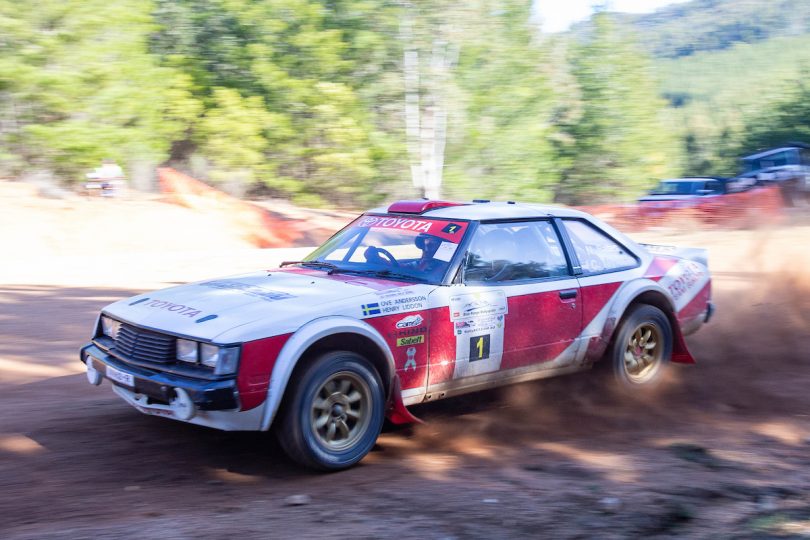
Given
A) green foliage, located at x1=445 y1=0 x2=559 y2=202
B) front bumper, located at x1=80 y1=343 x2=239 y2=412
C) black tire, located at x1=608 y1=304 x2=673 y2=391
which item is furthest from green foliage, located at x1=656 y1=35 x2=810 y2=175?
front bumper, located at x1=80 y1=343 x2=239 y2=412

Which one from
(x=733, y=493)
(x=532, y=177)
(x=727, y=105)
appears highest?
(x=727, y=105)

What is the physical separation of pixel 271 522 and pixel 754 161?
33368mm

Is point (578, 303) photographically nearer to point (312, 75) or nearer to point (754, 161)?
point (312, 75)

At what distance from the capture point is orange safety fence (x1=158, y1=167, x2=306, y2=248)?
19.8 m

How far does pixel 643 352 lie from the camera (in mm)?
6691

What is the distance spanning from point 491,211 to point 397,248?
2.51 ft

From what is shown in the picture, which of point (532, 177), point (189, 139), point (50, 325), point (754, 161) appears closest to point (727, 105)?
point (754, 161)

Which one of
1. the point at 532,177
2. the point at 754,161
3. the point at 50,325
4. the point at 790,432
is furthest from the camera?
the point at 754,161

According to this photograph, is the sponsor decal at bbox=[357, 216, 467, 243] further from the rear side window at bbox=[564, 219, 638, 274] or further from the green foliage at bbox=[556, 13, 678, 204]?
the green foliage at bbox=[556, 13, 678, 204]

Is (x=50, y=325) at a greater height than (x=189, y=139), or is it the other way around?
(x=189, y=139)

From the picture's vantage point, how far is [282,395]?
4.45 meters

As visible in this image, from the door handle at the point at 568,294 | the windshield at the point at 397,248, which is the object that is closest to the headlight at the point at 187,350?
the windshield at the point at 397,248

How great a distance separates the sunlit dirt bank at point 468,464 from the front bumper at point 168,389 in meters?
0.39

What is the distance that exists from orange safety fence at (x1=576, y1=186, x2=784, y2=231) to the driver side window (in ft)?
52.8
